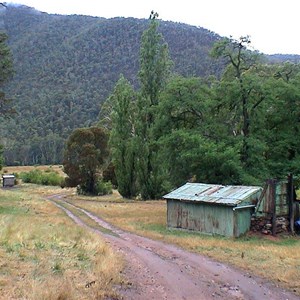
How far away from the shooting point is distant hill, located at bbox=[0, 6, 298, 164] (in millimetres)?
127000

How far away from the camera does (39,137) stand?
123562 millimetres

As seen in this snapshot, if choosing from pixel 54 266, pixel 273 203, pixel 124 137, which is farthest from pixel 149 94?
pixel 54 266

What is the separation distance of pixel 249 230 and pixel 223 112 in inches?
390

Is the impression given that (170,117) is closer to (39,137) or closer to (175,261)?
(175,261)

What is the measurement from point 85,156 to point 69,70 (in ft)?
380

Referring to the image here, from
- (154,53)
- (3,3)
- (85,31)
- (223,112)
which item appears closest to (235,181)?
(223,112)

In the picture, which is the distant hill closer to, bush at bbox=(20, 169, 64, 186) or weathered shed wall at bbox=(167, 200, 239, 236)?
bush at bbox=(20, 169, 64, 186)

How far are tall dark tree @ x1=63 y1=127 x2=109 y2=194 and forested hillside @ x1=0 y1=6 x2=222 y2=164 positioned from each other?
207ft

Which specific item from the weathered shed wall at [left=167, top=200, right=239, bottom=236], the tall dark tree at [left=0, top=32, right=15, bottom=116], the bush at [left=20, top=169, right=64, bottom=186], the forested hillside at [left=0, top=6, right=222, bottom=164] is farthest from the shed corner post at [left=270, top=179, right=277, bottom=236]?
the forested hillside at [left=0, top=6, right=222, bottom=164]

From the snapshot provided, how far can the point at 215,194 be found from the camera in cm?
2614

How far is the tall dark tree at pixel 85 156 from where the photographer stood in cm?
5594

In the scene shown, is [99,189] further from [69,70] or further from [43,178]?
[69,70]

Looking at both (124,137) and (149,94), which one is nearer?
(149,94)

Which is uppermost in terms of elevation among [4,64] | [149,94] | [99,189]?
[4,64]
